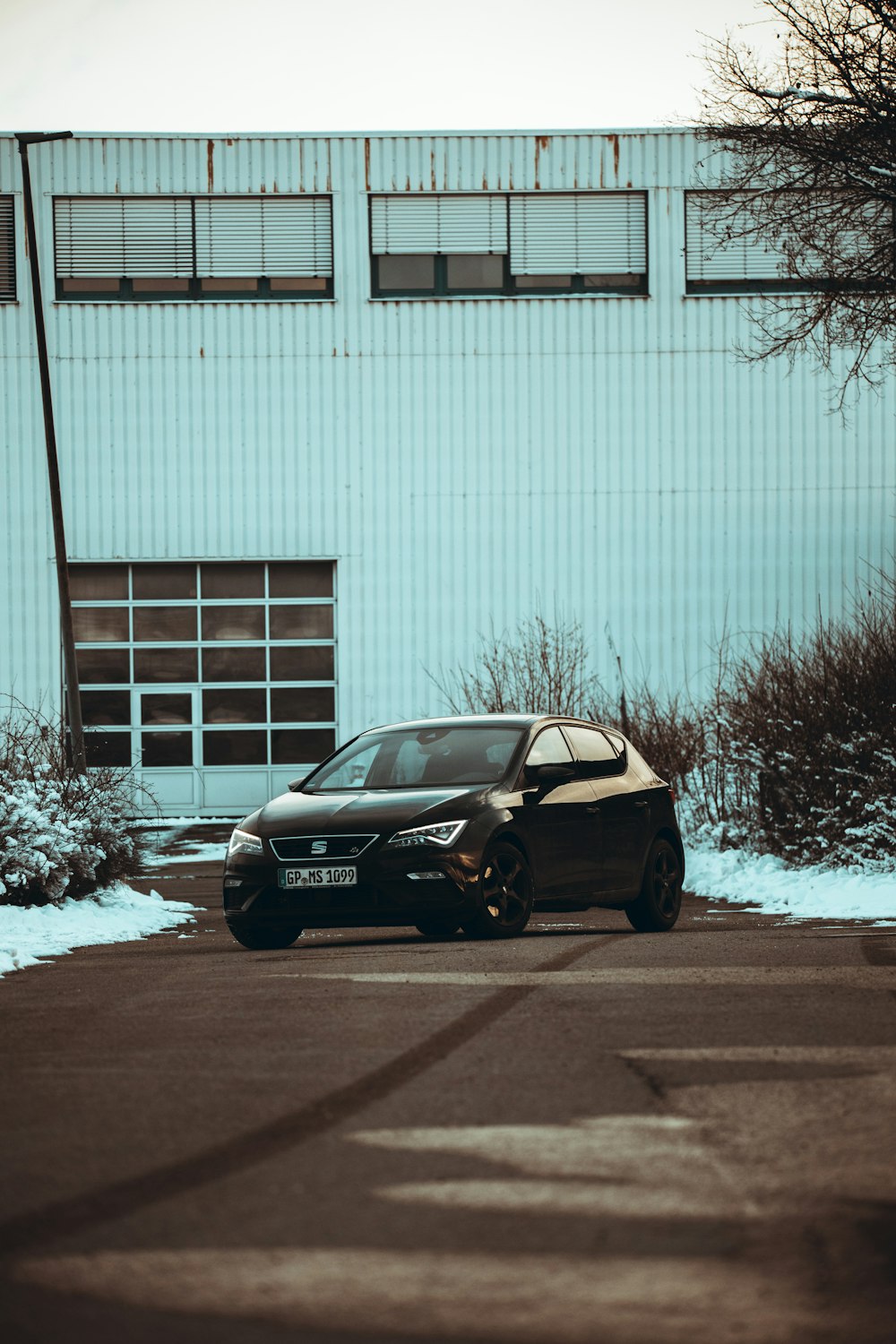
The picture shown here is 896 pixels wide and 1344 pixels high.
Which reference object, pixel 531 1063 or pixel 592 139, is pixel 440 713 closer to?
pixel 592 139

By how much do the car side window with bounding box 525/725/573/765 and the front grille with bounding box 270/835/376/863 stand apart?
5.13ft

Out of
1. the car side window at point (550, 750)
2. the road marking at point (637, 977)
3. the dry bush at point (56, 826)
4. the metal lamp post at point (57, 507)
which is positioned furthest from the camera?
the metal lamp post at point (57, 507)

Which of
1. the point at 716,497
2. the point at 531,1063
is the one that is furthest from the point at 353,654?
the point at 531,1063

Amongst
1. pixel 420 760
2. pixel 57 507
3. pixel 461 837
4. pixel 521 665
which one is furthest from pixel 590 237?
pixel 461 837

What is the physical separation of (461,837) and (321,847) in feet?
2.92

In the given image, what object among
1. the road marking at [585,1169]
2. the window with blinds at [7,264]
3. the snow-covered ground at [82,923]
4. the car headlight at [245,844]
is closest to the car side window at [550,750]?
the car headlight at [245,844]

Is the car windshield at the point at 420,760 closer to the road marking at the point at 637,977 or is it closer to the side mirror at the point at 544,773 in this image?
the side mirror at the point at 544,773

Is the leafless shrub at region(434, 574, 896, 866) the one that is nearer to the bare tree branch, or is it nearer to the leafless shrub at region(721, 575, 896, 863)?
the leafless shrub at region(721, 575, 896, 863)

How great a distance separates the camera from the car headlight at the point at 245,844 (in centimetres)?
1198

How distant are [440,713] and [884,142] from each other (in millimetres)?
17941

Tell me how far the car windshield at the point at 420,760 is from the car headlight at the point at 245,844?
82 cm

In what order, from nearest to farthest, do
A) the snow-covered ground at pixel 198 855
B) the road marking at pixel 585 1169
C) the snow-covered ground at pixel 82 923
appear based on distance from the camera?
the road marking at pixel 585 1169 < the snow-covered ground at pixel 82 923 < the snow-covered ground at pixel 198 855

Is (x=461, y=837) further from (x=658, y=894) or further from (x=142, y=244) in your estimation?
(x=142, y=244)

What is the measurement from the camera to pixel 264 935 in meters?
12.3
